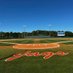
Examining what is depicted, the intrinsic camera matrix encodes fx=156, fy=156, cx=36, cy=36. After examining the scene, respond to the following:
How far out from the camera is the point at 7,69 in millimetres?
11883

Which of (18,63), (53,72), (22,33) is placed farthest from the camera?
(22,33)

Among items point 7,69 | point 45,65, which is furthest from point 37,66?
point 7,69

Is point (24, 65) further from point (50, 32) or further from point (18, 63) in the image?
point (50, 32)

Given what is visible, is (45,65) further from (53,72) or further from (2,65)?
(2,65)

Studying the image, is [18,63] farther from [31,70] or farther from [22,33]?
[22,33]

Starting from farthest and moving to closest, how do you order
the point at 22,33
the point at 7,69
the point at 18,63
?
the point at 22,33
the point at 18,63
the point at 7,69

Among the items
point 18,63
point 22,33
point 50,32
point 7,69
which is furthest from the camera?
point 50,32

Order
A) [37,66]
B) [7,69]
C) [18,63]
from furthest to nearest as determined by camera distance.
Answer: [18,63]
[37,66]
[7,69]

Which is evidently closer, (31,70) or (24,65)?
(31,70)

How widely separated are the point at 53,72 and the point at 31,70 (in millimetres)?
1673

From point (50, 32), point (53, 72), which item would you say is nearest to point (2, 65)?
point (53, 72)

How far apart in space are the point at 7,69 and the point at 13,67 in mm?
671

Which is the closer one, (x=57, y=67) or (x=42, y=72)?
(x=42, y=72)

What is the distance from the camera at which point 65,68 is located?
1194cm
